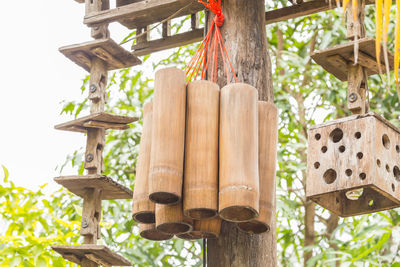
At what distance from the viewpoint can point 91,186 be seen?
2918 millimetres

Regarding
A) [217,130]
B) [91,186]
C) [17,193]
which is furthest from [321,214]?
[217,130]

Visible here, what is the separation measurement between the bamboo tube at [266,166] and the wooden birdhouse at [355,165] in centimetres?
30

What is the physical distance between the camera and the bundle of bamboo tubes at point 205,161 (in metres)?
2.13

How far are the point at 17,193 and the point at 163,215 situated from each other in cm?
230

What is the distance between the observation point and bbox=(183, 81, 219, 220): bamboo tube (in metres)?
2.14

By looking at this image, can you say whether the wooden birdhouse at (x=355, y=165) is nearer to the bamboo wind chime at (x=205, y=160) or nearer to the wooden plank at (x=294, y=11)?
the bamboo wind chime at (x=205, y=160)

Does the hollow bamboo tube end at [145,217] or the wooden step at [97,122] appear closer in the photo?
the hollow bamboo tube end at [145,217]

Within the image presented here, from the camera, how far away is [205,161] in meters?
2.18

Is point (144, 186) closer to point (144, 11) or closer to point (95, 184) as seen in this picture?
point (95, 184)

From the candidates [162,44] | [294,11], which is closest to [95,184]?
[162,44]

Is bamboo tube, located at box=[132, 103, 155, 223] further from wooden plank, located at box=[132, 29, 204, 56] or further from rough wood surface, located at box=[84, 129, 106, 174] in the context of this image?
wooden plank, located at box=[132, 29, 204, 56]

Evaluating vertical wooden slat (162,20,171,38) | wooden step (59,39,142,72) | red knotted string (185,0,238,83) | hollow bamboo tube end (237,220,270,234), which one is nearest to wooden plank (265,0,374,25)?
red knotted string (185,0,238,83)

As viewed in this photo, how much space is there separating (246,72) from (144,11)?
663mm

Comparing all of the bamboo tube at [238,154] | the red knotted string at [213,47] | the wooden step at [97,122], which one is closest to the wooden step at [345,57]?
the red knotted string at [213,47]
